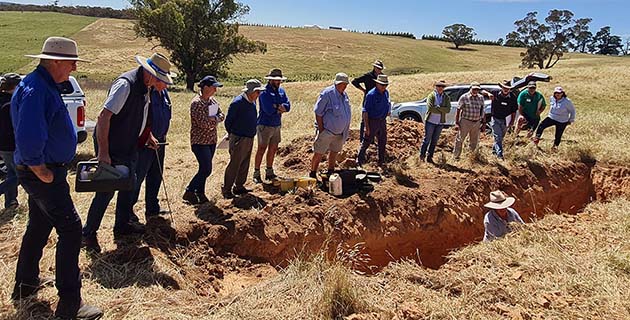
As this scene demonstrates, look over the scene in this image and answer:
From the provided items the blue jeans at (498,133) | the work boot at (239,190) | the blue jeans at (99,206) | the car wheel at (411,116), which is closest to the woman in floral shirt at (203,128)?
the work boot at (239,190)

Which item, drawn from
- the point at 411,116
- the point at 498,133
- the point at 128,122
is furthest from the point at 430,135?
the point at 411,116

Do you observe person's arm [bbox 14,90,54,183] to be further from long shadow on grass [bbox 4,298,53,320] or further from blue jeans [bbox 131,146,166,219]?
blue jeans [bbox 131,146,166,219]

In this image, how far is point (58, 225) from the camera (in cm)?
350

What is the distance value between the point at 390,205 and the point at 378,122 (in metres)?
1.74

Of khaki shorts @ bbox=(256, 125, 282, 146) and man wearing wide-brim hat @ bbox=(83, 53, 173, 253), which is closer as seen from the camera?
man wearing wide-brim hat @ bbox=(83, 53, 173, 253)

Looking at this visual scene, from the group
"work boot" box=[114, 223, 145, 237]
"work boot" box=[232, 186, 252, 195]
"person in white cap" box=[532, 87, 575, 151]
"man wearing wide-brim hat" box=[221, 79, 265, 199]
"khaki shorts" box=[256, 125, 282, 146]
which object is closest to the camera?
"work boot" box=[114, 223, 145, 237]

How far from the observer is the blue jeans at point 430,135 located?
900cm

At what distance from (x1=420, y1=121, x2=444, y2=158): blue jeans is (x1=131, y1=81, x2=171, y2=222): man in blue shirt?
5061 millimetres

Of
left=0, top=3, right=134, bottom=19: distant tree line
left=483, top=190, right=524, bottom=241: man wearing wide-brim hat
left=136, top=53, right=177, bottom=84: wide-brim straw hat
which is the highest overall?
left=136, top=53, right=177, bottom=84: wide-brim straw hat

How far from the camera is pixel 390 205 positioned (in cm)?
721

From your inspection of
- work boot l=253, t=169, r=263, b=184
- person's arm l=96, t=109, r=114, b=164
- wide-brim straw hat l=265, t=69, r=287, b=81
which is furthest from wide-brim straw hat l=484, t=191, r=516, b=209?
person's arm l=96, t=109, r=114, b=164

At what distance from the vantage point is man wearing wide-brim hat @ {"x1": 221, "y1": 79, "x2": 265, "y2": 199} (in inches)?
257

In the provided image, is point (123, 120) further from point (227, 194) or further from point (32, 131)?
point (227, 194)

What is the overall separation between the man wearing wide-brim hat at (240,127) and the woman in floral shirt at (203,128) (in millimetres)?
250
